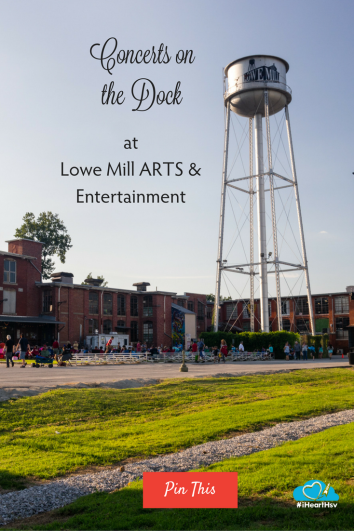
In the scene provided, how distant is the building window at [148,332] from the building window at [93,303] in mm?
8145

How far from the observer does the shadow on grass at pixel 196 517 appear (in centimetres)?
491

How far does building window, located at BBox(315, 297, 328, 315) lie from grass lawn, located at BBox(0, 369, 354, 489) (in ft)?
174

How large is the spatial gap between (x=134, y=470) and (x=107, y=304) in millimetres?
51823

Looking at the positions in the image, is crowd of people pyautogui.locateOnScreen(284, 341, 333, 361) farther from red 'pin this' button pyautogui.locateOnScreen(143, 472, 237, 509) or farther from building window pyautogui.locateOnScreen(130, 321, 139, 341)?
red 'pin this' button pyautogui.locateOnScreen(143, 472, 237, 509)

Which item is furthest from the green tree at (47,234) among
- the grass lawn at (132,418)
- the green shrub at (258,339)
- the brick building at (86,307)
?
the grass lawn at (132,418)

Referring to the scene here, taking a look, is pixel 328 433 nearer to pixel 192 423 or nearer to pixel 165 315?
pixel 192 423

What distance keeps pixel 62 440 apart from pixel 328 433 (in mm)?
4864

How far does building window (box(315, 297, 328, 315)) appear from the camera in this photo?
69438 millimetres

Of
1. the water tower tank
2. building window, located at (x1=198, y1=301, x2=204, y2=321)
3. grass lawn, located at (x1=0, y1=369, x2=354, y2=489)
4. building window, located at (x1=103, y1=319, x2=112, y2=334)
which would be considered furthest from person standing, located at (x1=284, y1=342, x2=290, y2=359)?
building window, located at (x1=198, y1=301, x2=204, y2=321)

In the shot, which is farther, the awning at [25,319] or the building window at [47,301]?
A: the building window at [47,301]

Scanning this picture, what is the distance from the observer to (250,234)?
4875cm

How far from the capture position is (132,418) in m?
11.5

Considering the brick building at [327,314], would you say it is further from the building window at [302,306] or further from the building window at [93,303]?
the building window at [93,303]

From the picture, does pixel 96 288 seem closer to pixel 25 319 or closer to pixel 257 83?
pixel 25 319
